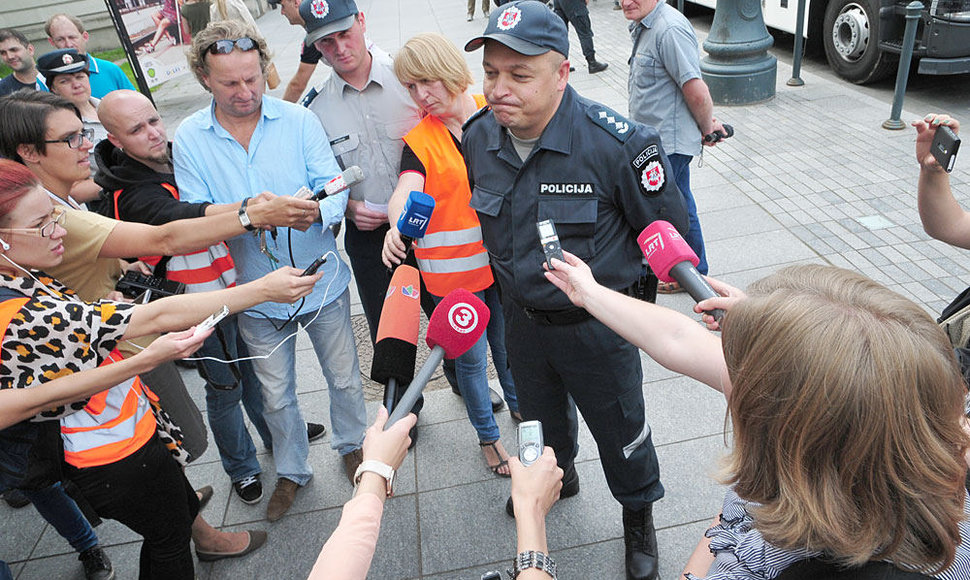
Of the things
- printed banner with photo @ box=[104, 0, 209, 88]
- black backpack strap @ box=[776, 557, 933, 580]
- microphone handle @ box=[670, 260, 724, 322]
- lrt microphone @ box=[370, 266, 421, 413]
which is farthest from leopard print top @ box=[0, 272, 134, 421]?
printed banner with photo @ box=[104, 0, 209, 88]

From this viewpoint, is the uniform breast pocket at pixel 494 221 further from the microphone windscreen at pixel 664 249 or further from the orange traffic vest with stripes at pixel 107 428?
the orange traffic vest with stripes at pixel 107 428

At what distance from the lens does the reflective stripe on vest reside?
225cm

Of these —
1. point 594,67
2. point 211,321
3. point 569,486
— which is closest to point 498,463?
point 569,486

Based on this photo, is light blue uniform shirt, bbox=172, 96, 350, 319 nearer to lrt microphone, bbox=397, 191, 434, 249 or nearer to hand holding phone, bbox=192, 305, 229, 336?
lrt microphone, bbox=397, 191, 434, 249

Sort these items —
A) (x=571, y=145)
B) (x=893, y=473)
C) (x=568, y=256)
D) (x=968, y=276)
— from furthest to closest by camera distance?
(x=968, y=276) < (x=571, y=145) < (x=568, y=256) < (x=893, y=473)

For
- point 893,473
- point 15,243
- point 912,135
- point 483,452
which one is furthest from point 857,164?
point 15,243

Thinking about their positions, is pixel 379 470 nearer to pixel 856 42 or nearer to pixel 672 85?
pixel 672 85

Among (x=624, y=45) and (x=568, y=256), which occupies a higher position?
(x=568, y=256)

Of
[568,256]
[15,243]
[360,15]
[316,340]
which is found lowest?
[316,340]

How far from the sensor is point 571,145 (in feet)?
7.81

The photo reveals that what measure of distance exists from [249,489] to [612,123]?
2569mm

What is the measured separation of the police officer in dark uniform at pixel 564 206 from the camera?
92.1 inches

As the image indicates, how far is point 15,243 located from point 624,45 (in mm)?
10755

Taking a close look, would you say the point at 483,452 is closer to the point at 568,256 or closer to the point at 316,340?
the point at 316,340
